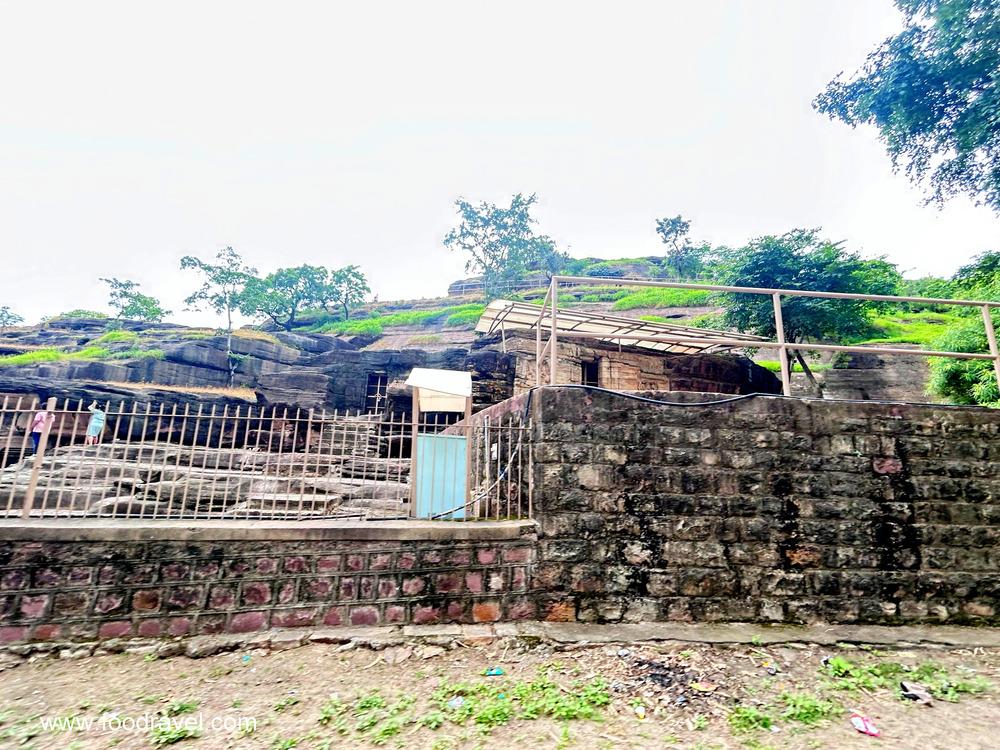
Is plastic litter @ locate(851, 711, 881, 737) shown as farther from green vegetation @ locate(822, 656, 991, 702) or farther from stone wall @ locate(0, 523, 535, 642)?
stone wall @ locate(0, 523, 535, 642)

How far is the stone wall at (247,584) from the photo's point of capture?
3.62 m

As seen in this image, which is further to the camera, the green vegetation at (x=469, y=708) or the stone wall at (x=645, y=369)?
the stone wall at (x=645, y=369)

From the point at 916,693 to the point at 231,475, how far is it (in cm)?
823

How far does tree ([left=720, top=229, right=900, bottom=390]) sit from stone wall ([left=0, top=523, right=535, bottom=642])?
15.3 m

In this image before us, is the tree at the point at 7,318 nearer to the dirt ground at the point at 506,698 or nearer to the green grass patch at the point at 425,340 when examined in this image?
the green grass patch at the point at 425,340

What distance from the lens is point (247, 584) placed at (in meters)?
3.82

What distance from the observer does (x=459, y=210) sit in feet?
144

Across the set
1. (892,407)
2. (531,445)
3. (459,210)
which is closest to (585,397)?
(531,445)

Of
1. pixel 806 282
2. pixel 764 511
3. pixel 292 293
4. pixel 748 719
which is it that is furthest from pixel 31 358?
pixel 806 282

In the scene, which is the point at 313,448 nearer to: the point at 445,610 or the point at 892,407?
the point at 445,610

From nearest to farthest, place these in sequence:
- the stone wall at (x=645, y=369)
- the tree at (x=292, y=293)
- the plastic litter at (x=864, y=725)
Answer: the plastic litter at (x=864, y=725) → the stone wall at (x=645, y=369) → the tree at (x=292, y=293)

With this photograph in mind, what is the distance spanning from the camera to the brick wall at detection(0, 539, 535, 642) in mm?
3617

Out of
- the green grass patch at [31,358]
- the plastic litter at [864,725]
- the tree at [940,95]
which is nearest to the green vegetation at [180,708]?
the plastic litter at [864,725]

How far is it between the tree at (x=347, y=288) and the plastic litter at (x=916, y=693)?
46.5 m
